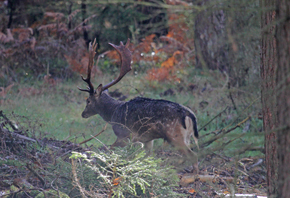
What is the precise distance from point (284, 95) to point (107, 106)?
4.41 metres

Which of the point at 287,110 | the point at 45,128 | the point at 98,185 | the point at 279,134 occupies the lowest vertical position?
the point at 45,128

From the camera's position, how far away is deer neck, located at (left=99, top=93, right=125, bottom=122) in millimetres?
6375

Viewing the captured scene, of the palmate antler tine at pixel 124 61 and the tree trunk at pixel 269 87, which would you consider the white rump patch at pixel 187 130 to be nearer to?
the palmate antler tine at pixel 124 61

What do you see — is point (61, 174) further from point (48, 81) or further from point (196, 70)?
point (196, 70)

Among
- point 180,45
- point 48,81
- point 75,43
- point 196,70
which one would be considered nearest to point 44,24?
point 75,43

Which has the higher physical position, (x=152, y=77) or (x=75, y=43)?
(x=75, y=43)

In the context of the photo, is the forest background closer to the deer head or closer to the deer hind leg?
the deer head

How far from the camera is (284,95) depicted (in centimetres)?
234

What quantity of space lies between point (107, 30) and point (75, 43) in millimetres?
1858

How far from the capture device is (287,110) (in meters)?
2.31

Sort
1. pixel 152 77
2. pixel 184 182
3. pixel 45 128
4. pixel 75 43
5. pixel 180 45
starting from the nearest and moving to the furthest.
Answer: pixel 184 182
pixel 45 128
pixel 152 77
pixel 75 43
pixel 180 45

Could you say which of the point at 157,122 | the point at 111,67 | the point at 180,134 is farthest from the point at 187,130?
the point at 111,67

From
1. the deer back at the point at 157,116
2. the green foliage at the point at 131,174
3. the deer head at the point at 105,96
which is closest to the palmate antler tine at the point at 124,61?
the deer head at the point at 105,96

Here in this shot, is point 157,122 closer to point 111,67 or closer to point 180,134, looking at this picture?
point 180,134
